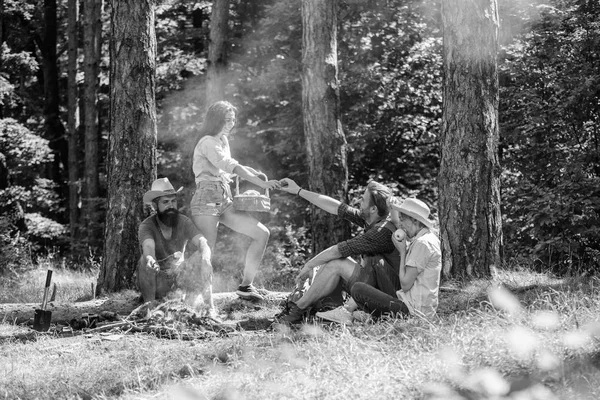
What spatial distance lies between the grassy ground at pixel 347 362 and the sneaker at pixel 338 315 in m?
0.50

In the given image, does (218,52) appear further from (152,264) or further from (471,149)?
(152,264)

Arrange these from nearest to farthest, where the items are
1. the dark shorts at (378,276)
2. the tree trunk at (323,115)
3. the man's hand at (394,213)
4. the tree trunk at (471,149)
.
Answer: the man's hand at (394,213) < the dark shorts at (378,276) < the tree trunk at (471,149) < the tree trunk at (323,115)

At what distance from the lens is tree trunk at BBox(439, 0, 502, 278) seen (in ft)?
34.0

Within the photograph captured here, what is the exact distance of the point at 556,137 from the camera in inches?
580

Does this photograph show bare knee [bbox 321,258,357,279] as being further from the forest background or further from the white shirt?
the forest background

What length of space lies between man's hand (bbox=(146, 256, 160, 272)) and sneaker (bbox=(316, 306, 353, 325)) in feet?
6.05

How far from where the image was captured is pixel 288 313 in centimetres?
873

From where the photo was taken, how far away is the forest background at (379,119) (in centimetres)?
1386

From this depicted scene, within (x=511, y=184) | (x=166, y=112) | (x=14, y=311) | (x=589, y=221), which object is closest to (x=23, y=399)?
(x=14, y=311)

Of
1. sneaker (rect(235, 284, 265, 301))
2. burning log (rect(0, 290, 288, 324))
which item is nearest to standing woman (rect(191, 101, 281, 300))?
sneaker (rect(235, 284, 265, 301))

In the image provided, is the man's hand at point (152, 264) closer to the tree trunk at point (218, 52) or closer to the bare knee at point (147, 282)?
the bare knee at point (147, 282)

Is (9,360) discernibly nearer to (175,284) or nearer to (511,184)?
(175,284)

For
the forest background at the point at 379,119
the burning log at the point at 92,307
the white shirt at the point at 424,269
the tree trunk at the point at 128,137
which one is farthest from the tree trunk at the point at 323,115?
the white shirt at the point at 424,269

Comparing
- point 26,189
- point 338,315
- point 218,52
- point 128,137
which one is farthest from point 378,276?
point 26,189
